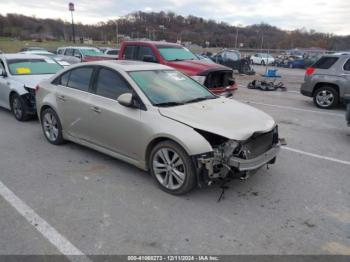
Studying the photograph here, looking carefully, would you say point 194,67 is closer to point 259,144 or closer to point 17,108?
point 17,108

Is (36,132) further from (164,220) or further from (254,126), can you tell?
(254,126)

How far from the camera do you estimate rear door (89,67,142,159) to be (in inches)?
163

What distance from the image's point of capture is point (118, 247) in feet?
9.53

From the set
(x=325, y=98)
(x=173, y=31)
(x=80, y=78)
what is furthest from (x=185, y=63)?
(x=173, y=31)

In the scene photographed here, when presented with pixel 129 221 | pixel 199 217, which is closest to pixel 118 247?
pixel 129 221

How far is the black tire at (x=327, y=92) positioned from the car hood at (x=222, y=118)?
6556mm

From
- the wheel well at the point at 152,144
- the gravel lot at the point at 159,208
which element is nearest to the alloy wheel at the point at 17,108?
the gravel lot at the point at 159,208

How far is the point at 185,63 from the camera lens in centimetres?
886

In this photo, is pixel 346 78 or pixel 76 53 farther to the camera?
pixel 76 53

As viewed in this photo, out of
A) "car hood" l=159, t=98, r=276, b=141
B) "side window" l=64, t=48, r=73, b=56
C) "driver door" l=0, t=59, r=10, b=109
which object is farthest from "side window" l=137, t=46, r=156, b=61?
"side window" l=64, t=48, r=73, b=56

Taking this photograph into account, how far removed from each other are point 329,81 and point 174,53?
496 cm

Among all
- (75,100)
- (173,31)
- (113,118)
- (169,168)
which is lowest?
(169,168)

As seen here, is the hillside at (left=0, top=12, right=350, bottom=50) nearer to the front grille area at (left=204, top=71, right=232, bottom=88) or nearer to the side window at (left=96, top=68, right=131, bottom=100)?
the front grille area at (left=204, top=71, right=232, bottom=88)

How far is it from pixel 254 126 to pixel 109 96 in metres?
2.15
